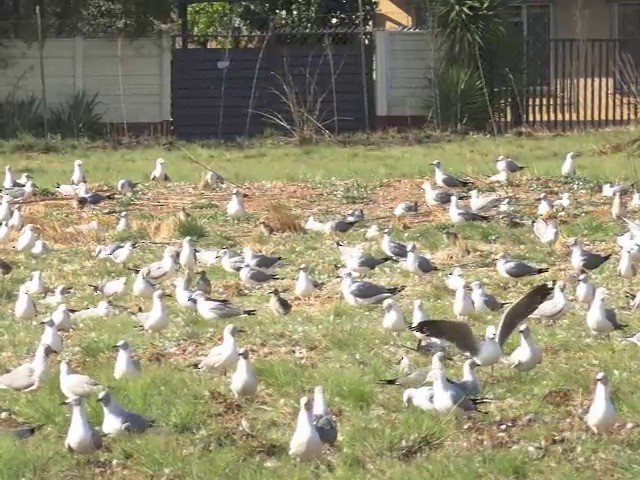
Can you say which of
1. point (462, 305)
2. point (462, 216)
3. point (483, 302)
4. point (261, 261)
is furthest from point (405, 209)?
point (462, 305)

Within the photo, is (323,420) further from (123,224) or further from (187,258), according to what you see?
(123,224)

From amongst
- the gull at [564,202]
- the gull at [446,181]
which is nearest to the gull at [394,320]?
the gull at [564,202]

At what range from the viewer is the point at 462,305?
10367 millimetres

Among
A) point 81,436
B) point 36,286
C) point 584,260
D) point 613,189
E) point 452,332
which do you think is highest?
point 613,189

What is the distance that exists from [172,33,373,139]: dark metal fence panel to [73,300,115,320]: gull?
1627cm

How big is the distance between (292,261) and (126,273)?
1527 millimetres

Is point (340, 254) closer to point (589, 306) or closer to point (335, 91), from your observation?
point (589, 306)

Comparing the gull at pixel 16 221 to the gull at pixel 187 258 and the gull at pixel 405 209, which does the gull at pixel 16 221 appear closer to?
the gull at pixel 187 258

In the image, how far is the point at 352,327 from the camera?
33.2 ft

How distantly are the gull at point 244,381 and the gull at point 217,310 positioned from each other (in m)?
2.28

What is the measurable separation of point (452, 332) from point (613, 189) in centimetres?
863

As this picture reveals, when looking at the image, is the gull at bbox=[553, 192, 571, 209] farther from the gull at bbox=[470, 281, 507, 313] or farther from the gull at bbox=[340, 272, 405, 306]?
the gull at bbox=[470, 281, 507, 313]

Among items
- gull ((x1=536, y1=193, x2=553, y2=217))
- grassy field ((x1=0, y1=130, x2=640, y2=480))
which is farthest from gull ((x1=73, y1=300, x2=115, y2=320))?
gull ((x1=536, y1=193, x2=553, y2=217))

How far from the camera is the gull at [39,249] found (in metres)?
14.0
